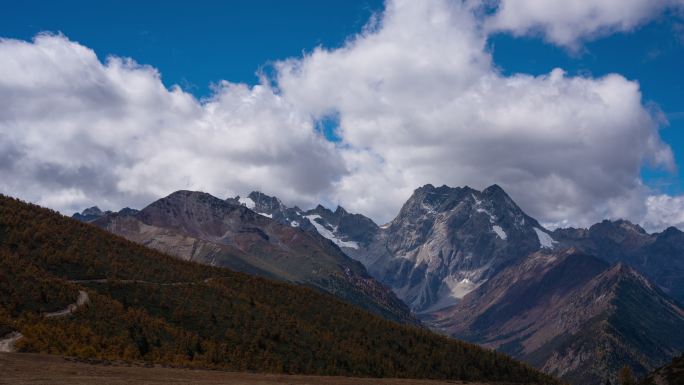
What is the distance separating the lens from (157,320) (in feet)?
465

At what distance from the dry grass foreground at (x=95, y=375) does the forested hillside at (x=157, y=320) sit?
55.5ft

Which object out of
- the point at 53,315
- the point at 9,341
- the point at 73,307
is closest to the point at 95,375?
the point at 9,341

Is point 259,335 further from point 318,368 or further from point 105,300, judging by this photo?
point 105,300

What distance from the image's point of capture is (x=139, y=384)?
67.9 meters

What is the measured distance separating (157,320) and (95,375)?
2828 inches

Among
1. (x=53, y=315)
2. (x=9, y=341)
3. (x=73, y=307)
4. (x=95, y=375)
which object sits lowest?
(x=95, y=375)

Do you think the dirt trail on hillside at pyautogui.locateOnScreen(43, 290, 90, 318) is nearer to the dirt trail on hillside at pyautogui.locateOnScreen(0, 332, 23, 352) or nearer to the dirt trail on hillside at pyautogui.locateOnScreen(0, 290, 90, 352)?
the dirt trail on hillside at pyautogui.locateOnScreen(0, 290, 90, 352)

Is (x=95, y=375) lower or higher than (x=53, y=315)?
lower

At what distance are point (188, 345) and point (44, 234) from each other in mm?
69578

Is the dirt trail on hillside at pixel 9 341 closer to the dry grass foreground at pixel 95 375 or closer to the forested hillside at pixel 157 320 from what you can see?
the forested hillside at pixel 157 320

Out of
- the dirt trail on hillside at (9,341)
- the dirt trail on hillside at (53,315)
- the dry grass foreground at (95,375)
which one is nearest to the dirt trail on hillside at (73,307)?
the dirt trail on hillside at (53,315)

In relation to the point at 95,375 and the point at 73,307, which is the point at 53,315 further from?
the point at 95,375

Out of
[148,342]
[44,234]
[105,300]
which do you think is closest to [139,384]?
[148,342]

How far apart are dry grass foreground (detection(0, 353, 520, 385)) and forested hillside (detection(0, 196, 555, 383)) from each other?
1691 cm
